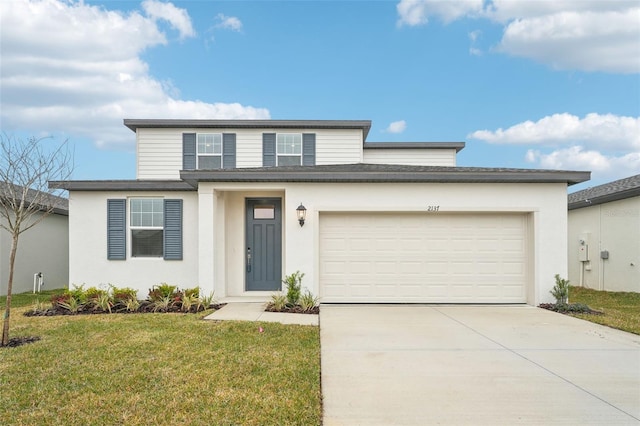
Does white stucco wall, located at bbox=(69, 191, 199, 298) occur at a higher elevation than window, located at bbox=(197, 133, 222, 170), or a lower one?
lower

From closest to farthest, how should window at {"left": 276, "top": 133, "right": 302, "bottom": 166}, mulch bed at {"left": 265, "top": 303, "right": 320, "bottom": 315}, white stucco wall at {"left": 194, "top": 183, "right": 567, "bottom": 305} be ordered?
mulch bed at {"left": 265, "top": 303, "right": 320, "bottom": 315}, white stucco wall at {"left": 194, "top": 183, "right": 567, "bottom": 305}, window at {"left": 276, "top": 133, "right": 302, "bottom": 166}

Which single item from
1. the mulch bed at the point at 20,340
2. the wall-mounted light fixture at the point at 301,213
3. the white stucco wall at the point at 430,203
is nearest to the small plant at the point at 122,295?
the white stucco wall at the point at 430,203

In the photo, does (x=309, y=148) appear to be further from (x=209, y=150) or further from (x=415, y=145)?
(x=415, y=145)

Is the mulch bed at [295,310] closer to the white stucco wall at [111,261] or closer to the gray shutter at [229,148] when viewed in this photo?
the white stucco wall at [111,261]

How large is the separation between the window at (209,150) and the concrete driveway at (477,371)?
26.7 ft

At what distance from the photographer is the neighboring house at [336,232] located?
916 centimetres

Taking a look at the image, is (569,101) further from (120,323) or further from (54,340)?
(54,340)

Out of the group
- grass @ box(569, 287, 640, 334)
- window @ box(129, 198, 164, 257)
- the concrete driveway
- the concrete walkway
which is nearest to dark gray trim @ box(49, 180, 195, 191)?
window @ box(129, 198, 164, 257)

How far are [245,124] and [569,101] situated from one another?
11.3 m

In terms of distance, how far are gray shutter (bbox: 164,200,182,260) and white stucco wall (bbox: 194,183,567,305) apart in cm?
128

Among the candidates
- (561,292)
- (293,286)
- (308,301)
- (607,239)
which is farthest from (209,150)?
(607,239)

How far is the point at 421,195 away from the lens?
933cm

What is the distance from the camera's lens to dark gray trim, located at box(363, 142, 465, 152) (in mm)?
16067

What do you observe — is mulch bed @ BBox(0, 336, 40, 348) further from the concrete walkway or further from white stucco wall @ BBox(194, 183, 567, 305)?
white stucco wall @ BBox(194, 183, 567, 305)
